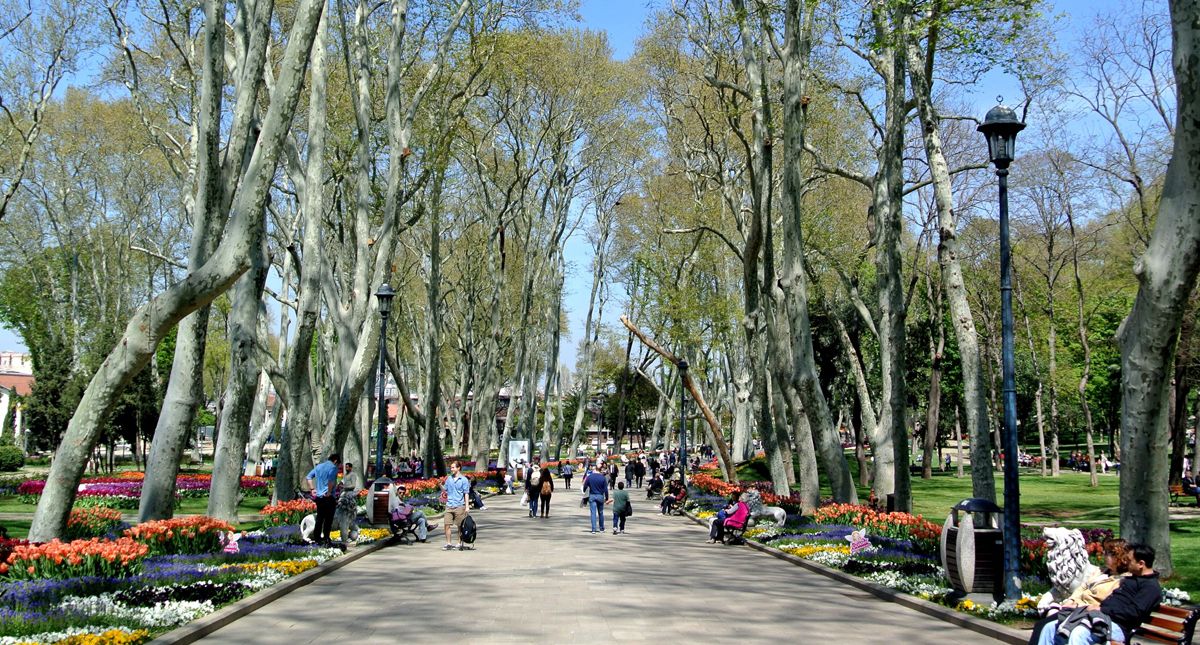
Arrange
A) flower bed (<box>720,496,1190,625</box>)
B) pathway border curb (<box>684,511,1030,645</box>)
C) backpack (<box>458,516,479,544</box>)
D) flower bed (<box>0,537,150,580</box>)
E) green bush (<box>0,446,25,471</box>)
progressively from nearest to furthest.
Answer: pathway border curb (<box>684,511,1030,645</box>) → flower bed (<box>0,537,150,580</box>) → flower bed (<box>720,496,1190,625</box>) → backpack (<box>458,516,479,544</box>) → green bush (<box>0,446,25,471</box>)

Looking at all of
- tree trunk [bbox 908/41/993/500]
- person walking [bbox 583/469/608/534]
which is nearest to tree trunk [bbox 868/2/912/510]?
tree trunk [bbox 908/41/993/500]

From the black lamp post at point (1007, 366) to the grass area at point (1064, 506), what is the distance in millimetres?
2068

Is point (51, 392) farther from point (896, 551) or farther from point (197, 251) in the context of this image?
point (896, 551)

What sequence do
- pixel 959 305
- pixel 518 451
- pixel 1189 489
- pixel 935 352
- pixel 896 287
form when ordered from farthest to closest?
pixel 518 451 < pixel 935 352 < pixel 1189 489 < pixel 896 287 < pixel 959 305

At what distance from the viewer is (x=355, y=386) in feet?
71.2

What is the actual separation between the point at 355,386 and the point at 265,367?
2.04 m

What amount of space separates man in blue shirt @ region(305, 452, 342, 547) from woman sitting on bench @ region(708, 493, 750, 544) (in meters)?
7.39

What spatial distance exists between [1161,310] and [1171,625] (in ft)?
11.5

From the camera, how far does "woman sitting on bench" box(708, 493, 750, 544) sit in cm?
2002

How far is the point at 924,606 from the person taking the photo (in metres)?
11.2

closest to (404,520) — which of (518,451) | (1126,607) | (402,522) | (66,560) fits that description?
(402,522)

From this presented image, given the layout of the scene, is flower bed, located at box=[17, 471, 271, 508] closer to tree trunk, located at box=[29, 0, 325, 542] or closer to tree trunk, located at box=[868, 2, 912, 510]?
tree trunk, located at box=[29, 0, 325, 542]

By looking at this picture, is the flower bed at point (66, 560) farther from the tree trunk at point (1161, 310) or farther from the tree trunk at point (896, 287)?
the tree trunk at point (896, 287)

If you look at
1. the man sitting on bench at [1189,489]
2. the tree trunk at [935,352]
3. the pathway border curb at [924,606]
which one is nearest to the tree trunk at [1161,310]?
the pathway border curb at [924,606]
